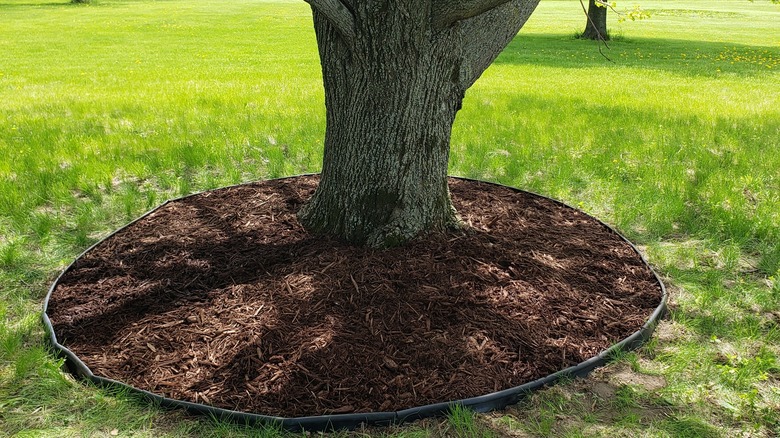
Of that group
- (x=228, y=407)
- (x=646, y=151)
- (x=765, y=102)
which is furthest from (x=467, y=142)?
(x=765, y=102)

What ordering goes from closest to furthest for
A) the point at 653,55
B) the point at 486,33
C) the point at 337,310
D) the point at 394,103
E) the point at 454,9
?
the point at 337,310, the point at 454,9, the point at 394,103, the point at 486,33, the point at 653,55

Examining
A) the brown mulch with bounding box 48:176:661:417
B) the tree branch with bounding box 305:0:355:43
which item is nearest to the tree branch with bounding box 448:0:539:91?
the tree branch with bounding box 305:0:355:43

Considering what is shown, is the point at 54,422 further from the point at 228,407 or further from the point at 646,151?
the point at 646,151

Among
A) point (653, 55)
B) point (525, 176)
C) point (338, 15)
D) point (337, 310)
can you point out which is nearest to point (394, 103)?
point (338, 15)

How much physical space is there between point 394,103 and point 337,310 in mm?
1529

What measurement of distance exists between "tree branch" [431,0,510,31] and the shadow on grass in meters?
12.9

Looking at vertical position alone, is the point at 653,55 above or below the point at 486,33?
below

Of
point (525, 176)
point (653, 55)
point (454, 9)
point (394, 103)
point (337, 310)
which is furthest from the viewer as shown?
point (653, 55)

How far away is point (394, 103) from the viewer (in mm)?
4168

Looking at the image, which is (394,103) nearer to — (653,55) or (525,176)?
(525,176)

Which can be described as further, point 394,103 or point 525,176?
point 525,176

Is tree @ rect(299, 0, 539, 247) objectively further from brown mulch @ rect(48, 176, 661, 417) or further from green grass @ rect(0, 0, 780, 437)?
green grass @ rect(0, 0, 780, 437)

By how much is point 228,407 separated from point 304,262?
135 cm

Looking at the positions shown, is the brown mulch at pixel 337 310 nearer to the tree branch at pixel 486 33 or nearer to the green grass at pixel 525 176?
the green grass at pixel 525 176
